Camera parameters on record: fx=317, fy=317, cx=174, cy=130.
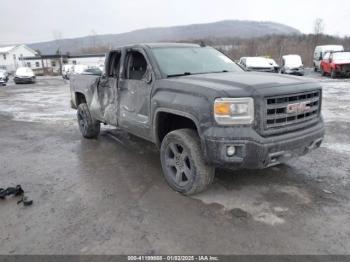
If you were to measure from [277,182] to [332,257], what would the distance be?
1.65m

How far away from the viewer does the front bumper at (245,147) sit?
11.2 feet

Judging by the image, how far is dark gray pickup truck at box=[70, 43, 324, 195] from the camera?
3445 mm

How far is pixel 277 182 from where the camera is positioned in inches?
174

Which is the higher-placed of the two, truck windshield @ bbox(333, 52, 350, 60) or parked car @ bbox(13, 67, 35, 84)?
truck windshield @ bbox(333, 52, 350, 60)

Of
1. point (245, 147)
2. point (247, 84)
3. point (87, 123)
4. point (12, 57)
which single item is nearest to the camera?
point (245, 147)

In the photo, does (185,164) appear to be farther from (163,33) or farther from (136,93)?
(163,33)

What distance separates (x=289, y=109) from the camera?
369 cm

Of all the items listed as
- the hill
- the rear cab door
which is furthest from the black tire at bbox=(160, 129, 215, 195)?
the hill

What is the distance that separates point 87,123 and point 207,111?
4.08 m

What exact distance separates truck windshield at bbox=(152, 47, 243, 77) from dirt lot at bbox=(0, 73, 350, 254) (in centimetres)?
159

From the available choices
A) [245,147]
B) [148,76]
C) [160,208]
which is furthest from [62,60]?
[245,147]

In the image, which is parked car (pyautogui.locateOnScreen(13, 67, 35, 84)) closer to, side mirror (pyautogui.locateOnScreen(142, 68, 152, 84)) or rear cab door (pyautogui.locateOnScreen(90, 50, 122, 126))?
rear cab door (pyautogui.locateOnScreen(90, 50, 122, 126))

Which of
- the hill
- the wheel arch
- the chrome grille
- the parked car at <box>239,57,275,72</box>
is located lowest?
the wheel arch

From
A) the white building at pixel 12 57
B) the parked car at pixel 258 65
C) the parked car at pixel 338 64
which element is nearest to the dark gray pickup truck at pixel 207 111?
the parked car at pixel 258 65
